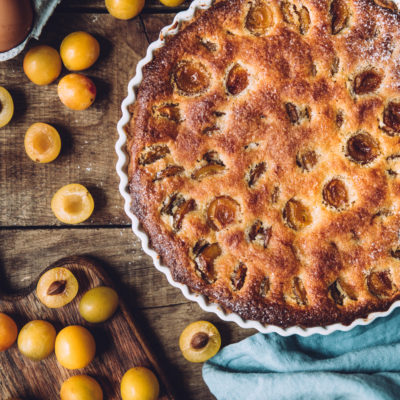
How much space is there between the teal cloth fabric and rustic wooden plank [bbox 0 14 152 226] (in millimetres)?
767

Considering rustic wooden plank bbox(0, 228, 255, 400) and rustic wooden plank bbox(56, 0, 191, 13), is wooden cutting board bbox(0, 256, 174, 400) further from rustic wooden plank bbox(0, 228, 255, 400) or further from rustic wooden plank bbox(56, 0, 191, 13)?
rustic wooden plank bbox(56, 0, 191, 13)

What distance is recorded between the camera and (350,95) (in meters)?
1.59

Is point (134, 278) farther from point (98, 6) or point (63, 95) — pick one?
point (98, 6)

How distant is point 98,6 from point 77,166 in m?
0.63

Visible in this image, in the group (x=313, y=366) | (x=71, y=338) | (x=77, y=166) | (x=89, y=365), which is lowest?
(x=89, y=365)

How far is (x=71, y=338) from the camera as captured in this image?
181 cm

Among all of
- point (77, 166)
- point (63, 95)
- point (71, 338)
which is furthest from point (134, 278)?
point (63, 95)

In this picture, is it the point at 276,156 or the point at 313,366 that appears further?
the point at 313,366

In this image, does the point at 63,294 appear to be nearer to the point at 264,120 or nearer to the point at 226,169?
the point at 226,169

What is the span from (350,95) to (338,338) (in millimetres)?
935

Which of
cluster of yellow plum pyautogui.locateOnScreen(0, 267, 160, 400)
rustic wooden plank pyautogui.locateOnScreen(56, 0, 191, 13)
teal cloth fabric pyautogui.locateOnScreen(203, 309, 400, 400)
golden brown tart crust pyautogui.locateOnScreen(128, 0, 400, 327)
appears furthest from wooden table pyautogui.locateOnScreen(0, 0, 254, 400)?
teal cloth fabric pyautogui.locateOnScreen(203, 309, 400, 400)

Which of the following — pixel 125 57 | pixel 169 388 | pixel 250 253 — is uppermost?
pixel 125 57

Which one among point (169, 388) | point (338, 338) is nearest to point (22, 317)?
point (169, 388)

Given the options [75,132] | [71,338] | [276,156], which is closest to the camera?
[276,156]
